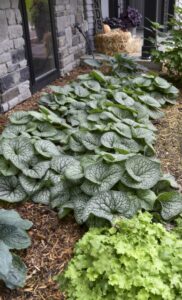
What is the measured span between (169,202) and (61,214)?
0.63m

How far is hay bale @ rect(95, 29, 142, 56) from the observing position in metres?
5.68

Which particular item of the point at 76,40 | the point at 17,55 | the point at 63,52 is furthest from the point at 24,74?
the point at 76,40

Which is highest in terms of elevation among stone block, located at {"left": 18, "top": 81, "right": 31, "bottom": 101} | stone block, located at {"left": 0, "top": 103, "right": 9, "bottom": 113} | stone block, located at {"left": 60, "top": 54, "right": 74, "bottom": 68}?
stone block, located at {"left": 60, "top": 54, "right": 74, "bottom": 68}

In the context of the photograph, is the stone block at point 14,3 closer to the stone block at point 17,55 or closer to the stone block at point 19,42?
the stone block at point 19,42

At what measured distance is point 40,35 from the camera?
4227mm

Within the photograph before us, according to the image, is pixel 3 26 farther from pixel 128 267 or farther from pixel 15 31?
pixel 128 267

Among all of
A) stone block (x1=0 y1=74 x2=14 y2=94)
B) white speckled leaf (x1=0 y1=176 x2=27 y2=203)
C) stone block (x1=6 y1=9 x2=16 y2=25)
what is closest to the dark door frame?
stone block (x1=6 y1=9 x2=16 y2=25)

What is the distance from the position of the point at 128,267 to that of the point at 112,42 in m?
4.89

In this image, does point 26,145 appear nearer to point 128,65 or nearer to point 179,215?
point 179,215

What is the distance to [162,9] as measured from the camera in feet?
27.4

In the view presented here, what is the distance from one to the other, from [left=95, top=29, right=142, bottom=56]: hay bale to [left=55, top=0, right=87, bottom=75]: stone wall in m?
0.39

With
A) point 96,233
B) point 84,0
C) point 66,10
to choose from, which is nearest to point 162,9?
point 84,0

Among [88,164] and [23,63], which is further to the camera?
[23,63]

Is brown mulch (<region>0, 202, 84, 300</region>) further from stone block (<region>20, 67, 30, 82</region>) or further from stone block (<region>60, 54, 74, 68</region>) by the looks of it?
stone block (<region>60, 54, 74, 68</region>)
